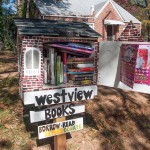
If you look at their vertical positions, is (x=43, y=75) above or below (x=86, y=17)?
below

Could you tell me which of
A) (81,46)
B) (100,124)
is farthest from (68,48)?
(100,124)

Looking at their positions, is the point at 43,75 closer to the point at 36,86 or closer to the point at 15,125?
the point at 36,86

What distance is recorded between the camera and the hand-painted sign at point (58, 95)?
420 centimetres

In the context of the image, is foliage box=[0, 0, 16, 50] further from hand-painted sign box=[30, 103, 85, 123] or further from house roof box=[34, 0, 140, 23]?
hand-painted sign box=[30, 103, 85, 123]

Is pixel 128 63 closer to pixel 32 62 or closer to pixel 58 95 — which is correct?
pixel 58 95

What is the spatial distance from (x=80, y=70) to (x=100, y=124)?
257 cm

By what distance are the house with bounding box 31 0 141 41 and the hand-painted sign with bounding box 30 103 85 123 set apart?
58.9 ft

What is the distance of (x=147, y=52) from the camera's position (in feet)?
13.6

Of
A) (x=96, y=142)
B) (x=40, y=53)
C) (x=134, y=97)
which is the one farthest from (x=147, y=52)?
(x=134, y=97)

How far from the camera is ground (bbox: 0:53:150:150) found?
231 inches

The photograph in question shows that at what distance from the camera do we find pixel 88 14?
80.1 ft

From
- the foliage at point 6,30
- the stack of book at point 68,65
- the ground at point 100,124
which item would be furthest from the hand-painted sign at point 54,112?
the foliage at point 6,30

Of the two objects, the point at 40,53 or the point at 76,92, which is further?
the point at 76,92

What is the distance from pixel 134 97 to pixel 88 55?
3776 millimetres
